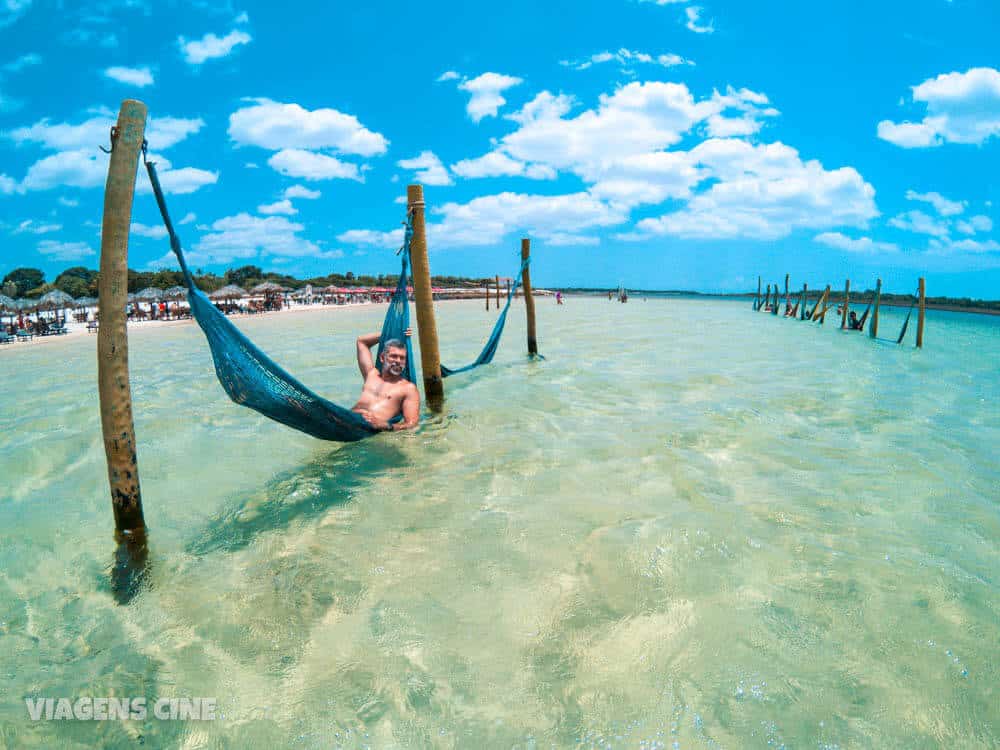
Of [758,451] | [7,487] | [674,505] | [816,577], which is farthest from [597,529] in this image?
[7,487]

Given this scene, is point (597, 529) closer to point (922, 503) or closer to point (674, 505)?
point (674, 505)

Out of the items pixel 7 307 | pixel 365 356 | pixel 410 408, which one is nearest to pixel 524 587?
pixel 410 408

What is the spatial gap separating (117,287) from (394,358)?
247 cm

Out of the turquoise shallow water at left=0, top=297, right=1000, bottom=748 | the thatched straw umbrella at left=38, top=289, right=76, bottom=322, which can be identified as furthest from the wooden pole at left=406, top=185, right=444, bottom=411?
the thatched straw umbrella at left=38, top=289, right=76, bottom=322

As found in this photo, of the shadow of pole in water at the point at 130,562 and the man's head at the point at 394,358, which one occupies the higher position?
the man's head at the point at 394,358

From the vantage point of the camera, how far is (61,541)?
112 inches

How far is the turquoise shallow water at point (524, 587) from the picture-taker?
1.69 metres

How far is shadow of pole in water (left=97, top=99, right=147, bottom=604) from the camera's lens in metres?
2.19

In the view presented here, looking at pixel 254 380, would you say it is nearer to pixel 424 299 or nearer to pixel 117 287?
pixel 117 287

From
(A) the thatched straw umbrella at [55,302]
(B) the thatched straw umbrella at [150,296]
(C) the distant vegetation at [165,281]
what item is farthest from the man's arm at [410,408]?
(B) the thatched straw umbrella at [150,296]

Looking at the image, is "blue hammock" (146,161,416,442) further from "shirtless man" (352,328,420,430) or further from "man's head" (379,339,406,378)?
"man's head" (379,339,406,378)

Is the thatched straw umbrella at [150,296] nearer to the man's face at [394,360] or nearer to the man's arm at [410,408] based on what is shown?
the man's face at [394,360]

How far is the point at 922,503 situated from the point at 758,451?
113 centimetres

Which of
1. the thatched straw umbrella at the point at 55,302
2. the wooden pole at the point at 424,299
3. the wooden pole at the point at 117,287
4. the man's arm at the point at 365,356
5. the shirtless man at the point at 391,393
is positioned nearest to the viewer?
the wooden pole at the point at 117,287
